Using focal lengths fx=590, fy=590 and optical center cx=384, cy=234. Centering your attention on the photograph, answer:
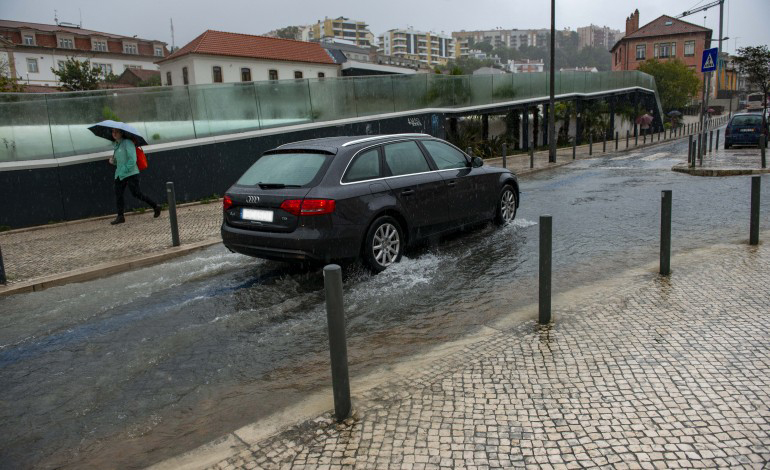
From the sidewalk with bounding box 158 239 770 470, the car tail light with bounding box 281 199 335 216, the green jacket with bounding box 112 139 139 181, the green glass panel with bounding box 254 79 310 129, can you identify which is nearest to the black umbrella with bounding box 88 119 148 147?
the green jacket with bounding box 112 139 139 181

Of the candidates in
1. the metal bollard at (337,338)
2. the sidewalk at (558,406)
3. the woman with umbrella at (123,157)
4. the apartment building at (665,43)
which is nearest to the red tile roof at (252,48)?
the woman with umbrella at (123,157)

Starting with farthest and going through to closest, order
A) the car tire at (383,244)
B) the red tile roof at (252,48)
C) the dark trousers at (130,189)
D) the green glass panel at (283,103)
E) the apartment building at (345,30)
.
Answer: the apartment building at (345,30), the red tile roof at (252,48), the green glass panel at (283,103), the dark trousers at (130,189), the car tire at (383,244)

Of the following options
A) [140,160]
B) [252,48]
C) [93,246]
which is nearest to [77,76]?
[252,48]

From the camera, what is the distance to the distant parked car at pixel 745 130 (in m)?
24.5

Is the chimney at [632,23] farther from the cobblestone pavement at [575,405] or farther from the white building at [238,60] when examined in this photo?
the cobblestone pavement at [575,405]

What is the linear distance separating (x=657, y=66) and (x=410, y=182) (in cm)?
6840

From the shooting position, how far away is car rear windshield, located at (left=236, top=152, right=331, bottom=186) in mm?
6688

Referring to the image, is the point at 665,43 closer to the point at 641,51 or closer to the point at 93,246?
the point at 641,51

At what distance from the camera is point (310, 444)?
133 inches

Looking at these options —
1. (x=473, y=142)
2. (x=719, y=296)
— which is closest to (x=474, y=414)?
(x=719, y=296)

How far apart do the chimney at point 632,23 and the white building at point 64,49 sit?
69.7 m

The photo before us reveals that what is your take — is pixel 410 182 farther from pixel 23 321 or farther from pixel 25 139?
pixel 25 139

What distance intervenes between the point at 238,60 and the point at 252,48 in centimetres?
256

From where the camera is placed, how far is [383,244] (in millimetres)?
7008
